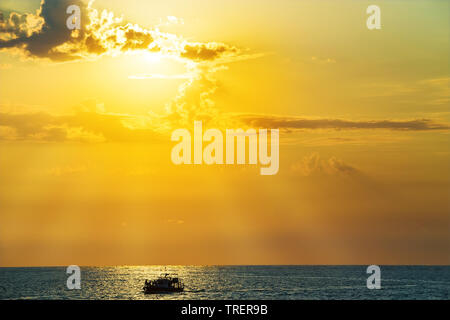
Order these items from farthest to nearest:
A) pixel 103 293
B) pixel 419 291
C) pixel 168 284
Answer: pixel 419 291, pixel 103 293, pixel 168 284
